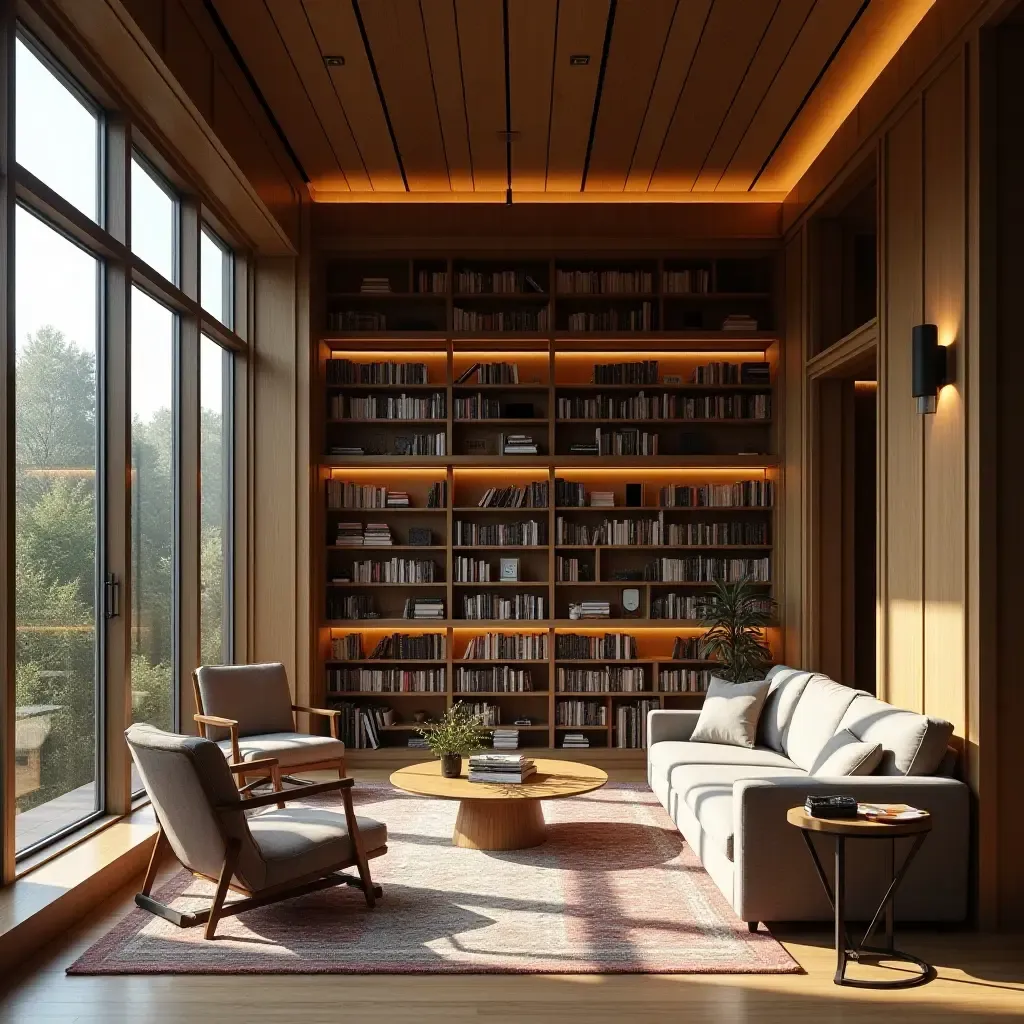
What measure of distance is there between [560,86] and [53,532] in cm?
390

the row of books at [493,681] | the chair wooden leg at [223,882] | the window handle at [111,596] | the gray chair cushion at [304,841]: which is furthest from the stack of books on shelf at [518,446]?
the chair wooden leg at [223,882]

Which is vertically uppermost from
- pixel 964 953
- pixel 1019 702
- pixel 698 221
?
pixel 698 221

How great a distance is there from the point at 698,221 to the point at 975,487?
449 centimetres

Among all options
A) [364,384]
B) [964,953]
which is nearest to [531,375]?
[364,384]

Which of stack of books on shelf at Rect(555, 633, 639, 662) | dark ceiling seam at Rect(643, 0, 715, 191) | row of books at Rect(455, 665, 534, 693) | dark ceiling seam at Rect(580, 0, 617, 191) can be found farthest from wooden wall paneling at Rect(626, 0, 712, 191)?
row of books at Rect(455, 665, 534, 693)

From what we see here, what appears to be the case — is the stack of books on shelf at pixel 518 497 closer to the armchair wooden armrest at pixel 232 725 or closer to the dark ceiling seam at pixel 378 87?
the dark ceiling seam at pixel 378 87

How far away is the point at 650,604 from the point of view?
8.77 metres

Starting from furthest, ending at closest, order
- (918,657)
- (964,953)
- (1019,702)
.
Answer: (918,657), (1019,702), (964,953)

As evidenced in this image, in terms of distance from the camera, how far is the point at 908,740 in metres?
4.86

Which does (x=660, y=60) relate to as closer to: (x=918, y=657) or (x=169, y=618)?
(x=918, y=657)

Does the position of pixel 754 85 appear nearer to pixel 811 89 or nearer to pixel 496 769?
pixel 811 89

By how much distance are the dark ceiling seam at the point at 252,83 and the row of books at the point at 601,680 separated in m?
4.31

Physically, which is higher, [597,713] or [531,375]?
[531,375]

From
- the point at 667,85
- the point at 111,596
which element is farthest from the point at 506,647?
the point at 667,85
